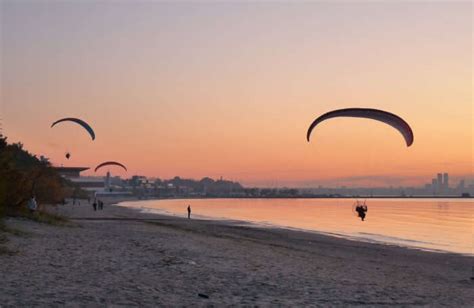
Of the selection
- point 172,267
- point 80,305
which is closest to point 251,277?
point 172,267

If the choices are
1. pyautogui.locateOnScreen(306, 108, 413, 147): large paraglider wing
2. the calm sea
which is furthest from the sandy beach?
the calm sea

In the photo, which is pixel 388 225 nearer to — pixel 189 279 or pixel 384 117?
pixel 384 117

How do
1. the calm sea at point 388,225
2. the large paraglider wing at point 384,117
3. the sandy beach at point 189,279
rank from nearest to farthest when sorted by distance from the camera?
the sandy beach at point 189,279, the large paraglider wing at point 384,117, the calm sea at point 388,225

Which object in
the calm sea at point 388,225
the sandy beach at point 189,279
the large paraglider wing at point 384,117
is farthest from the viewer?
the calm sea at point 388,225

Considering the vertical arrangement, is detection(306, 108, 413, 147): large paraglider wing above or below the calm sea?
above

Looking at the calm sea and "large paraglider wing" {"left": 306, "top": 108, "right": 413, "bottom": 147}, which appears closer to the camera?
"large paraglider wing" {"left": 306, "top": 108, "right": 413, "bottom": 147}

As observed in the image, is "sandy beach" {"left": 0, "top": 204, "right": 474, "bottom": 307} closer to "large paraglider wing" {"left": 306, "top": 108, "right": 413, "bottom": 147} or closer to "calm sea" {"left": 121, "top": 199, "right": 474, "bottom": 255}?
"large paraglider wing" {"left": 306, "top": 108, "right": 413, "bottom": 147}

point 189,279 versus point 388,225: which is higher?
point 189,279

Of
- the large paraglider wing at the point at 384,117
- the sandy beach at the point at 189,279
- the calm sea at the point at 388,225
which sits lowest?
the calm sea at the point at 388,225

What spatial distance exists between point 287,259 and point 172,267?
17.7ft

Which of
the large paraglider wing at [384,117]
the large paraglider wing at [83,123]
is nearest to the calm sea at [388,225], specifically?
the large paraglider wing at [384,117]

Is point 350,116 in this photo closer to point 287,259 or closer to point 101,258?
point 287,259

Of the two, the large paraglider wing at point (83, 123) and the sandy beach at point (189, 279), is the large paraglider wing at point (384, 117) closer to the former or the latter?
the sandy beach at point (189, 279)

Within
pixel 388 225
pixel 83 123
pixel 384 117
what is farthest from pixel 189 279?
pixel 388 225
